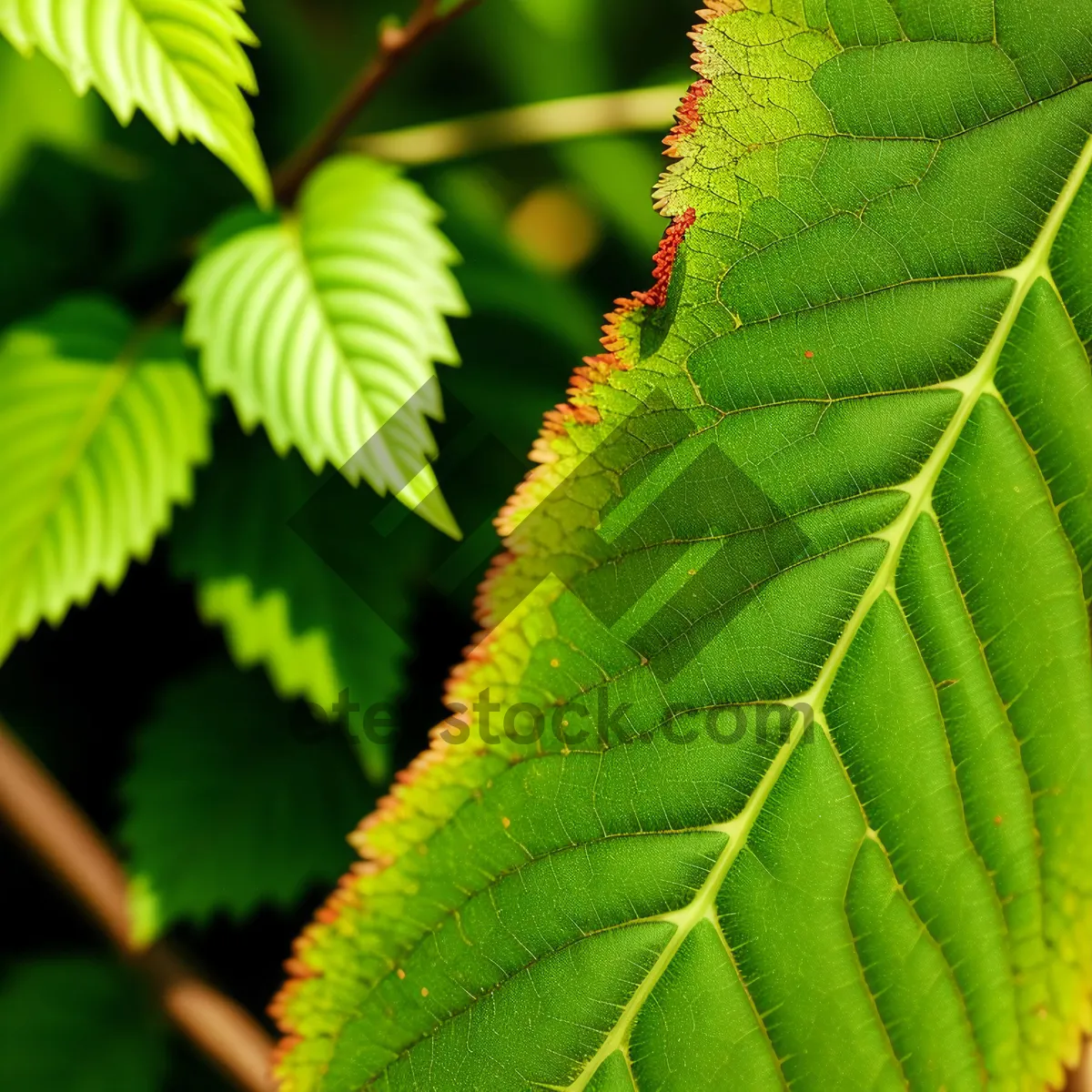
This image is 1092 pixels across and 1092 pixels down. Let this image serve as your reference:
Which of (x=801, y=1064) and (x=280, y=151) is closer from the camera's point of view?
(x=801, y=1064)

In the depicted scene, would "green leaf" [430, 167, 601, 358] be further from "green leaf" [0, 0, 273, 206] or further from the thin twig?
"green leaf" [0, 0, 273, 206]

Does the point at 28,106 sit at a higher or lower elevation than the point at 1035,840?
higher

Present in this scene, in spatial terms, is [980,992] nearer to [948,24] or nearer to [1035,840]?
[1035,840]

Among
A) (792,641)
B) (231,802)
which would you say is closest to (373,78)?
(792,641)

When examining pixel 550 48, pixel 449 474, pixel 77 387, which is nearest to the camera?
pixel 77 387

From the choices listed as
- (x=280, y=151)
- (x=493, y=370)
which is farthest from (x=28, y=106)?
(x=493, y=370)

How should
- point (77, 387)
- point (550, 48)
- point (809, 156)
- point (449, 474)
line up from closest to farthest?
1. point (809, 156)
2. point (77, 387)
3. point (449, 474)
4. point (550, 48)

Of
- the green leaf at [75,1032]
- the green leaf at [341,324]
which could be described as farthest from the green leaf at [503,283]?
the green leaf at [75,1032]

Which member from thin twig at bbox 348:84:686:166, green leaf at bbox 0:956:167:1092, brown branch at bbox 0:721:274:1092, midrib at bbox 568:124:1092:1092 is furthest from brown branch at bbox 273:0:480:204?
green leaf at bbox 0:956:167:1092
